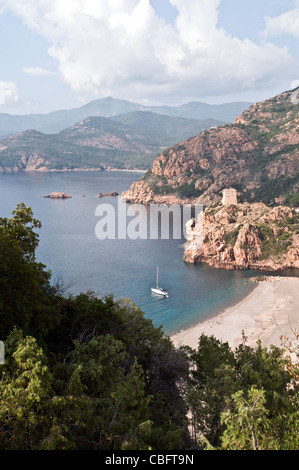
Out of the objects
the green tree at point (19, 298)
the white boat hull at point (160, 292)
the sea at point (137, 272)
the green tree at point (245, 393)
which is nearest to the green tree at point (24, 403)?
the green tree at point (19, 298)

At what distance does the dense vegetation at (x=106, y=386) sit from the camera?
28.3 ft

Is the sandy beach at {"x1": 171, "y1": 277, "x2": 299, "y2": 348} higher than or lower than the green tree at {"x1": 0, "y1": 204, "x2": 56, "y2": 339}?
lower

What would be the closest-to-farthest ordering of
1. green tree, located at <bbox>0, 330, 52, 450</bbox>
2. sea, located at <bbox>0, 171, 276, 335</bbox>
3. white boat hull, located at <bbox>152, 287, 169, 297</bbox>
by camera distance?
green tree, located at <bbox>0, 330, 52, 450</bbox>
sea, located at <bbox>0, 171, 276, 335</bbox>
white boat hull, located at <bbox>152, 287, 169, 297</bbox>

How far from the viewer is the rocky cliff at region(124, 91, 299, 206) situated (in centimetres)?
10338

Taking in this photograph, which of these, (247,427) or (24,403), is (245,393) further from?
(24,403)

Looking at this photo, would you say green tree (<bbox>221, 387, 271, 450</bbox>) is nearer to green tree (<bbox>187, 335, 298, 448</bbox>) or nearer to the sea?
green tree (<bbox>187, 335, 298, 448</bbox>)

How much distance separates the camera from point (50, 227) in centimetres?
8650

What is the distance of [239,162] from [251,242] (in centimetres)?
6504

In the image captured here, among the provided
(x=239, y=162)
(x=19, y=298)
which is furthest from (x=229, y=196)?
(x=19, y=298)

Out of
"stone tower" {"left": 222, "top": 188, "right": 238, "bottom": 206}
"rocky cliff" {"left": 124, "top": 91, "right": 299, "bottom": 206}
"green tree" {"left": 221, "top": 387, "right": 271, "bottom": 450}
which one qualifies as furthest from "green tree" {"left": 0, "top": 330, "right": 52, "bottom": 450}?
"rocky cliff" {"left": 124, "top": 91, "right": 299, "bottom": 206}

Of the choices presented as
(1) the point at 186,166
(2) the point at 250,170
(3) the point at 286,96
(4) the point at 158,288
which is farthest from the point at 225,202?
(3) the point at 286,96

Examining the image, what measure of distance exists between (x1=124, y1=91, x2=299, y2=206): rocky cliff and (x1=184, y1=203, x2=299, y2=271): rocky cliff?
29.2 m

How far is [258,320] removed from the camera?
40.0 m

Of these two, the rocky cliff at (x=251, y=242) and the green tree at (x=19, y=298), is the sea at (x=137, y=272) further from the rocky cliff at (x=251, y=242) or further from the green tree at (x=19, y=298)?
the green tree at (x=19, y=298)
